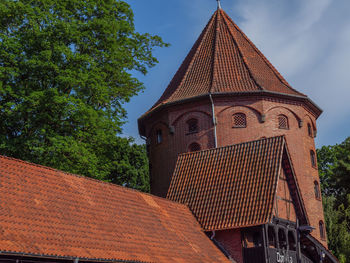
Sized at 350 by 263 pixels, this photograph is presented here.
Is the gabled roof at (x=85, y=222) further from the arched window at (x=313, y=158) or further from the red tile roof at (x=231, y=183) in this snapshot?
the arched window at (x=313, y=158)

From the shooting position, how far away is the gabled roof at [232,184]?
19.1m

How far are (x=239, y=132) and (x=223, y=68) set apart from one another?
4557 millimetres

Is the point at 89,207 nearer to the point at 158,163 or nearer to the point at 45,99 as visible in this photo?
the point at 45,99

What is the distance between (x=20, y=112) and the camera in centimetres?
2216

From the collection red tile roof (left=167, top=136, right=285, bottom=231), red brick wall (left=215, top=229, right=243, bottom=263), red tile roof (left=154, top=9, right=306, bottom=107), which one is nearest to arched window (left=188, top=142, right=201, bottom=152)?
red tile roof (left=154, top=9, right=306, bottom=107)

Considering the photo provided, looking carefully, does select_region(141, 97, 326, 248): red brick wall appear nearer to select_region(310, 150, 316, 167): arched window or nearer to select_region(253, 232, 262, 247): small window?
select_region(310, 150, 316, 167): arched window

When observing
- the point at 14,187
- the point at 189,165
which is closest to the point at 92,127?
the point at 189,165

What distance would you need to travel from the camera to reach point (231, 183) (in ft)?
67.7

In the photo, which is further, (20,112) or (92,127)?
(92,127)

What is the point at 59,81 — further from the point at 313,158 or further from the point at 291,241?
the point at 313,158

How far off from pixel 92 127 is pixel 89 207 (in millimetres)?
9545

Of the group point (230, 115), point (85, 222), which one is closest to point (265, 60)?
point (230, 115)

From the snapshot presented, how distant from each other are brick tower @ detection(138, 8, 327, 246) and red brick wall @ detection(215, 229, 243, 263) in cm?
1012

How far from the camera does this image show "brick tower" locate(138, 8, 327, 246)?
29406mm
